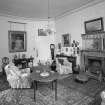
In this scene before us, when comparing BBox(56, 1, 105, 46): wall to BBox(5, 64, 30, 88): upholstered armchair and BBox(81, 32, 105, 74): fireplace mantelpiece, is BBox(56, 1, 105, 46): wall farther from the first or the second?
BBox(5, 64, 30, 88): upholstered armchair

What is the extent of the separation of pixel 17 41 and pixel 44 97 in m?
4.35

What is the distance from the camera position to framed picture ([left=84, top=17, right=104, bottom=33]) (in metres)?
4.25

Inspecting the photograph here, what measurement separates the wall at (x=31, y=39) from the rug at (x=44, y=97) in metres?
2.77

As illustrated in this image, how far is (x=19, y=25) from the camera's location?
240 inches

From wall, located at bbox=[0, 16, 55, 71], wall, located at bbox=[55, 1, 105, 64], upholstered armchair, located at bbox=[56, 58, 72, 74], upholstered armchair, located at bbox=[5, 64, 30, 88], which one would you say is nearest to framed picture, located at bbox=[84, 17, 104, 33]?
wall, located at bbox=[55, 1, 105, 64]

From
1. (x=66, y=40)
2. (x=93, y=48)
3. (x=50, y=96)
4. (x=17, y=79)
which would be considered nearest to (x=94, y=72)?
(x=93, y=48)

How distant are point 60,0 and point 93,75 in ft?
12.8

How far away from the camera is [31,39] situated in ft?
21.6

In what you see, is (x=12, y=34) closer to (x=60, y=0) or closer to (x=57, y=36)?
(x=57, y=36)

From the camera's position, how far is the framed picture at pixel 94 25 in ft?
13.9

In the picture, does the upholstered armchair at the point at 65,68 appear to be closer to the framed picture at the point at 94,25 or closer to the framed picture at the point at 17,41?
the framed picture at the point at 94,25

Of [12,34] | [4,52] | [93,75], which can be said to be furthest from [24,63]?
[93,75]

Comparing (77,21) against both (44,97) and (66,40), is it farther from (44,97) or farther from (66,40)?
(44,97)

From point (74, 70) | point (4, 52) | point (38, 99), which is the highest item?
point (4, 52)
